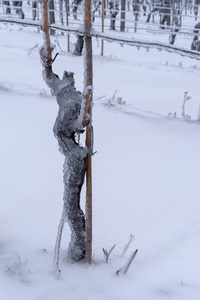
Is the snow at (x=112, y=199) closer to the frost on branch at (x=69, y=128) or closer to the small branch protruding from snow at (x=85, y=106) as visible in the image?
the frost on branch at (x=69, y=128)

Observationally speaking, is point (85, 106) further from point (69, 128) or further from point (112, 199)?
point (112, 199)

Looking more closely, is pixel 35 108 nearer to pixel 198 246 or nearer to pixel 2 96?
pixel 2 96

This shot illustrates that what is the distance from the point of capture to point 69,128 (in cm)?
106

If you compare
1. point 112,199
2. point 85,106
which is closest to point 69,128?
point 85,106

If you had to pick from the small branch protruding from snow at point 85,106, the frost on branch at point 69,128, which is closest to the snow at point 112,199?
the frost on branch at point 69,128

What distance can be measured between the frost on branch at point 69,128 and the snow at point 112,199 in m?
0.27

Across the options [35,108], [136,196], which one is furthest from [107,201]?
[35,108]

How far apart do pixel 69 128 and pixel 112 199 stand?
0.89m

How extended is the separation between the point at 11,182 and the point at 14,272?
81 cm

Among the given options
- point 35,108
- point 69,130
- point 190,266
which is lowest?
point 190,266

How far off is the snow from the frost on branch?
27cm

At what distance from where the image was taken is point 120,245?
1.50 metres

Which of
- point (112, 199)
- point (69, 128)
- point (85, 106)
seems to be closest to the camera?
point (85, 106)

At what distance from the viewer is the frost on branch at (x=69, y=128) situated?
1050 millimetres
